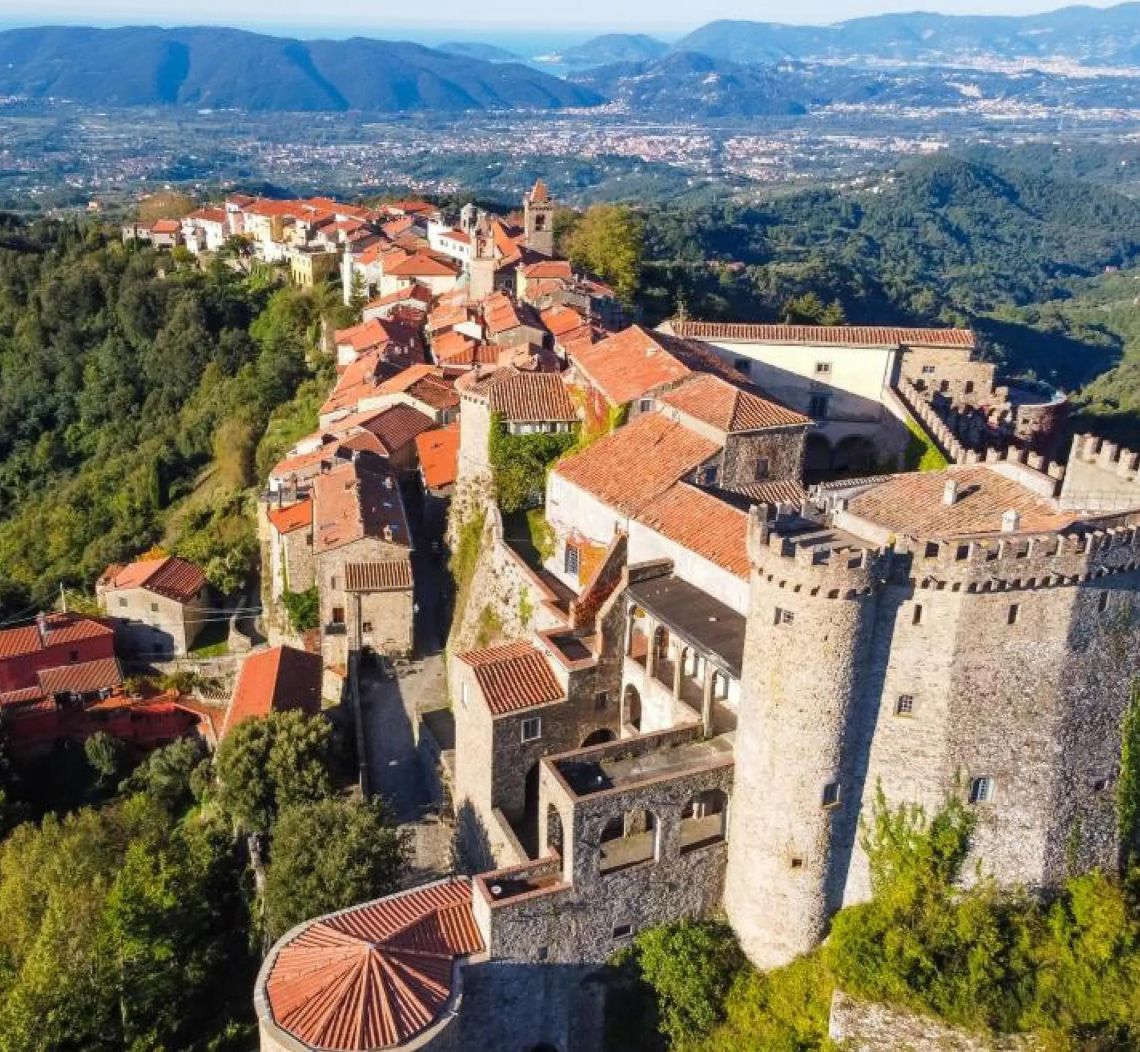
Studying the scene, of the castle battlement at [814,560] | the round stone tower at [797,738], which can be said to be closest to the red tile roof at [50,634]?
the round stone tower at [797,738]

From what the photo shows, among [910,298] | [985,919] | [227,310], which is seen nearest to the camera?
[985,919]

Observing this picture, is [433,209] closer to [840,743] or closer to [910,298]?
[910,298]

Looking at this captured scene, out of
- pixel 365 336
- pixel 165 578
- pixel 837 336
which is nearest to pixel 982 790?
pixel 837 336

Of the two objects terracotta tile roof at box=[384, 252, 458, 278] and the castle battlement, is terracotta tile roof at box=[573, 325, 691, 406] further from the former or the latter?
terracotta tile roof at box=[384, 252, 458, 278]

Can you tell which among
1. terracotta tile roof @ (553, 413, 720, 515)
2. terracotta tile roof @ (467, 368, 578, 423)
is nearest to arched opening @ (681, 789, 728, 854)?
terracotta tile roof @ (553, 413, 720, 515)

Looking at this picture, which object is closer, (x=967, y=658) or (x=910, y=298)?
(x=967, y=658)

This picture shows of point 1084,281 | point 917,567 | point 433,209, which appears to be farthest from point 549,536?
point 1084,281

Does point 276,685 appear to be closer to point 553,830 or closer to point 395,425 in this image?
point 553,830
